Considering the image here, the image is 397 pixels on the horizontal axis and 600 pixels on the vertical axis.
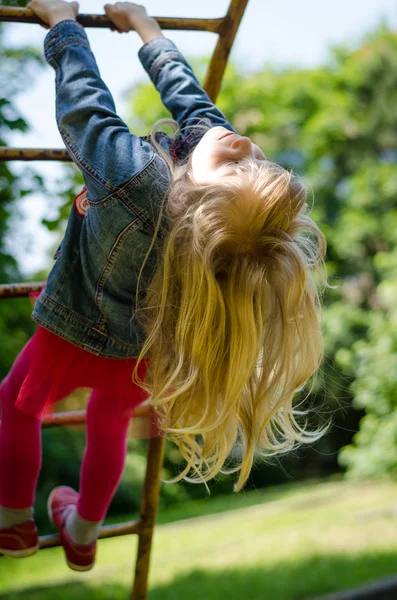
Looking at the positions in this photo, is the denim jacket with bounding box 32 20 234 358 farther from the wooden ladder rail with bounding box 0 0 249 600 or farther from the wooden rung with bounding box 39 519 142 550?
the wooden rung with bounding box 39 519 142 550

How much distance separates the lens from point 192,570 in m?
4.26

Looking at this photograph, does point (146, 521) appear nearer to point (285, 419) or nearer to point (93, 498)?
point (93, 498)

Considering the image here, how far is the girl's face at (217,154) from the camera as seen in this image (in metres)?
1.35

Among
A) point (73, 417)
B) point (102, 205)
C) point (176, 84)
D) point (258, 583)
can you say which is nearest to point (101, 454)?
point (73, 417)

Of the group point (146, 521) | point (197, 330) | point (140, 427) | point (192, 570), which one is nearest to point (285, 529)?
point (192, 570)

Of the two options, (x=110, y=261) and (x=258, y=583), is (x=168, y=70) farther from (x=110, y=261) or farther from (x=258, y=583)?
(x=258, y=583)

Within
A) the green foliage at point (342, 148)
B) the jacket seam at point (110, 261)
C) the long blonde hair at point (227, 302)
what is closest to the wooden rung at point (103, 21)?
the long blonde hair at point (227, 302)

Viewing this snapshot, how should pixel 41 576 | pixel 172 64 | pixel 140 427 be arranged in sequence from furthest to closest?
pixel 41 576
pixel 140 427
pixel 172 64

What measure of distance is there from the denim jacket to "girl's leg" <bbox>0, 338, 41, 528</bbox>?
0.60 ft

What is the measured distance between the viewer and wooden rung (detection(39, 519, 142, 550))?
1.80 metres

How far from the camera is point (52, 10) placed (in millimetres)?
1560

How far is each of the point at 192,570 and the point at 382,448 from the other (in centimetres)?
300

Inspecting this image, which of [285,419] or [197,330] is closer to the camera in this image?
[197,330]

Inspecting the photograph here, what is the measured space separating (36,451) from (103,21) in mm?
1032
